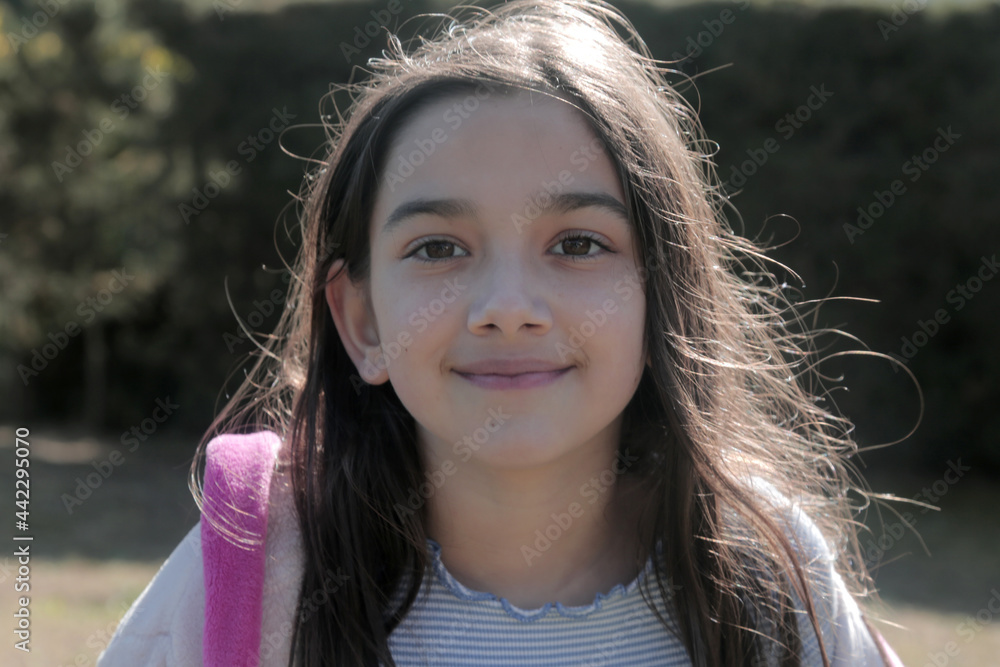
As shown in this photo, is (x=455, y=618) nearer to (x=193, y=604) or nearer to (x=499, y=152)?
(x=193, y=604)

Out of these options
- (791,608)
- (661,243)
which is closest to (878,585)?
(791,608)

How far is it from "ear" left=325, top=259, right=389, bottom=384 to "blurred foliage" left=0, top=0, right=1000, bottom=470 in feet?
12.8

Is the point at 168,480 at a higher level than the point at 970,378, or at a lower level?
lower

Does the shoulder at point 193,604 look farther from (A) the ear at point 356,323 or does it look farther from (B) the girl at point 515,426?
(A) the ear at point 356,323

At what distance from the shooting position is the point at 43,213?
25.1 ft

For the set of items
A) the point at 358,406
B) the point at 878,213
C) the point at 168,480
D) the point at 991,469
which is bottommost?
the point at 168,480

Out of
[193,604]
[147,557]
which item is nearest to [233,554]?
[193,604]

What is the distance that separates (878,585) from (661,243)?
4312 mm

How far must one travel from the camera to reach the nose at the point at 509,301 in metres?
1.58

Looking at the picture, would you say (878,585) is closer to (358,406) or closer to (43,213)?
(358,406)

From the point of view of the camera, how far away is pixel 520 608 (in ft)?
6.02

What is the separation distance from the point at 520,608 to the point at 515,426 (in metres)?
0.42

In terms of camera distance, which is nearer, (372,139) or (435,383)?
(435,383)

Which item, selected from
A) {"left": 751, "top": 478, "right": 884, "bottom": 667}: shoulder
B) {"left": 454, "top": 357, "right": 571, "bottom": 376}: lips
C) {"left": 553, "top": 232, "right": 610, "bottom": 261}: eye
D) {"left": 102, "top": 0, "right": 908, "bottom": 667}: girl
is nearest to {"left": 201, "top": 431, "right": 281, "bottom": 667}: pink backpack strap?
{"left": 102, "top": 0, "right": 908, "bottom": 667}: girl
